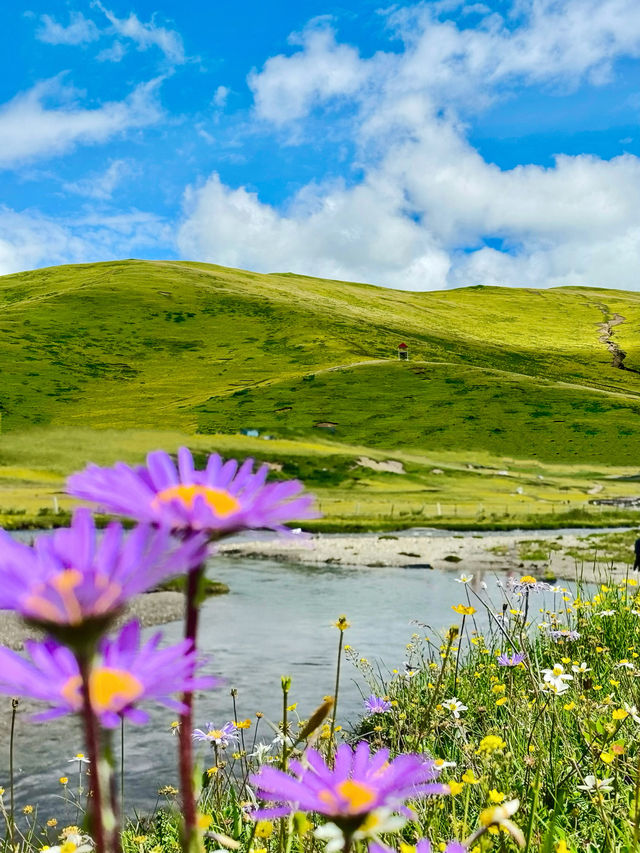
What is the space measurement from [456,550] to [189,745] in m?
31.4

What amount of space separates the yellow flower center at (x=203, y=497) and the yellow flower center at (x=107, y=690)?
0.65 ft

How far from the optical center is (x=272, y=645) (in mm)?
15586

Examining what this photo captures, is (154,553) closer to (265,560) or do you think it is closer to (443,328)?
(265,560)

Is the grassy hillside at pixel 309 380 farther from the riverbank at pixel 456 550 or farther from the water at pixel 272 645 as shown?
the water at pixel 272 645

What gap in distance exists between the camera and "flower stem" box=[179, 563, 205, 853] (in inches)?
32.5

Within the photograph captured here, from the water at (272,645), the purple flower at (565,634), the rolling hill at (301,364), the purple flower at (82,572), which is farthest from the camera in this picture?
the rolling hill at (301,364)

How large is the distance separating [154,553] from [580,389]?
A: 89000mm

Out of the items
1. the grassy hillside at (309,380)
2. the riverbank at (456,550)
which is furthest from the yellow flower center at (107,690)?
the grassy hillside at (309,380)

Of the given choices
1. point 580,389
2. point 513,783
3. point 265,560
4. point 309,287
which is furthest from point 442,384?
point 513,783

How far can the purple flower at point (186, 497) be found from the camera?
817mm

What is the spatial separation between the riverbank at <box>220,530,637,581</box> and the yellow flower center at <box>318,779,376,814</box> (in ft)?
75.6

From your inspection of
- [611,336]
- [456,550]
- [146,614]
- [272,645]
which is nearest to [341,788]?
[272,645]

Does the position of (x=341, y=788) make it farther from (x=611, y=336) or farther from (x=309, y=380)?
(x=611, y=336)

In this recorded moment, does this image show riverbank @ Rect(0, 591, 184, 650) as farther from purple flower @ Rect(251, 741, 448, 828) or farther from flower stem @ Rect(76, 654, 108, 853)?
flower stem @ Rect(76, 654, 108, 853)
